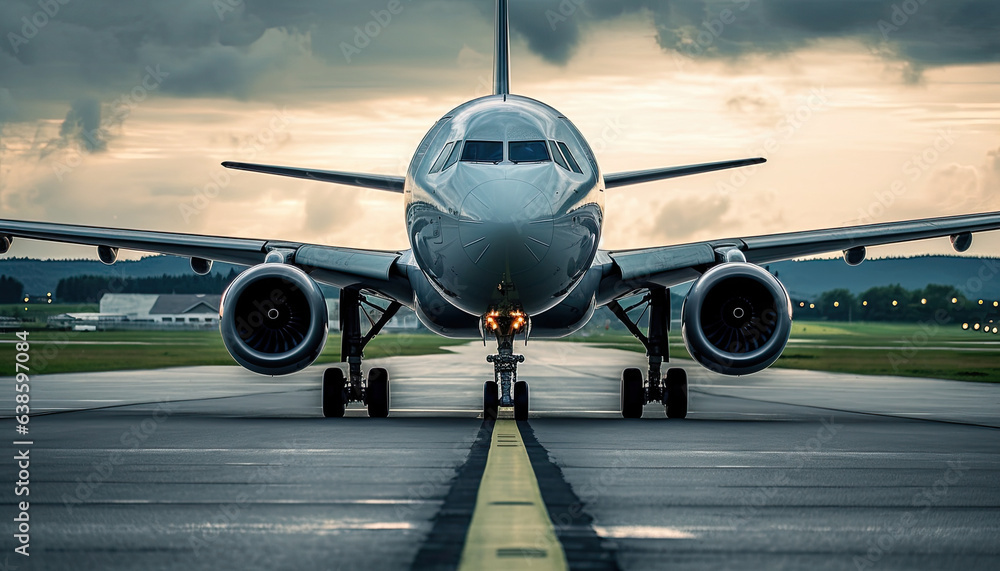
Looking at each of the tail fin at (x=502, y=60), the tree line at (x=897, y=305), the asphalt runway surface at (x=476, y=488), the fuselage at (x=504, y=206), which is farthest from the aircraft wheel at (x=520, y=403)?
the tree line at (x=897, y=305)

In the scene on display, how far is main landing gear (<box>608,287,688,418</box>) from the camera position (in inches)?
664

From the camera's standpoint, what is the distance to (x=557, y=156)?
13.7 meters

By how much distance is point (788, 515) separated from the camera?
22.8 ft

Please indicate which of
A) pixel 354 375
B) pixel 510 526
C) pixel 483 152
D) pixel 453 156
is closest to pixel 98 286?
pixel 354 375

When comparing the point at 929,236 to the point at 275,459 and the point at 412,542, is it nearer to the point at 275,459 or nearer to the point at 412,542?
the point at 275,459

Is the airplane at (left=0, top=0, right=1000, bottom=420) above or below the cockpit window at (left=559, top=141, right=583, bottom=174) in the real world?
below

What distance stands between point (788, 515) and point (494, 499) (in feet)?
5.99

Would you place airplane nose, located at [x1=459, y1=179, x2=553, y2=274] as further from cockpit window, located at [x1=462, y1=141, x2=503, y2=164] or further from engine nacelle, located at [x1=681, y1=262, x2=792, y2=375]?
engine nacelle, located at [x1=681, y1=262, x2=792, y2=375]

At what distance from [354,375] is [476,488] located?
922cm

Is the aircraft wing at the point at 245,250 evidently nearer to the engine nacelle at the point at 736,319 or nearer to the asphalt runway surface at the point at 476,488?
the asphalt runway surface at the point at 476,488

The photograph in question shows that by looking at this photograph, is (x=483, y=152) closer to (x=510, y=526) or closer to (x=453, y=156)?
(x=453, y=156)

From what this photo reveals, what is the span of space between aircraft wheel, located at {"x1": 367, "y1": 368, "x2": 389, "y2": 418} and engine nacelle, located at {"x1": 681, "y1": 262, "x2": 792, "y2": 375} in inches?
165

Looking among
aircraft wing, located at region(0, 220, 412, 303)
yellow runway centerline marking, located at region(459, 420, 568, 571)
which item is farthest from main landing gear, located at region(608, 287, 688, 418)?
yellow runway centerline marking, located at region(459, 420, 568, 571)

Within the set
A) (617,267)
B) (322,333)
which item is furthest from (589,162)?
(322,333)
